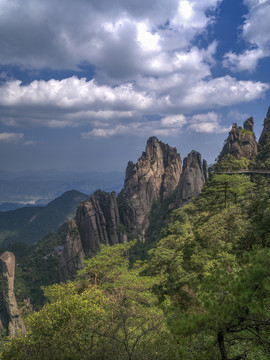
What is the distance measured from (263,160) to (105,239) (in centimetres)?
5225

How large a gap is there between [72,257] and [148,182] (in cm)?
4193

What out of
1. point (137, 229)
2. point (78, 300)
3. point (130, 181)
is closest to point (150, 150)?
point (130, 181)

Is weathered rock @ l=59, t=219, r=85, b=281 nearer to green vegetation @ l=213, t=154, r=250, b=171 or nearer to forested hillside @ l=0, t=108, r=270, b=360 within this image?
forested hillside @ l=0, t=108, r=270, b=360

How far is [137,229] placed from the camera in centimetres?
A: 8888

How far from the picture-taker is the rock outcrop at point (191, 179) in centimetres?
7588

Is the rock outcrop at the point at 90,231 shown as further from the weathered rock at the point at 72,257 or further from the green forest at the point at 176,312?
the green forest at the point at 176,312

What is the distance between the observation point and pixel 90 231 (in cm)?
7488

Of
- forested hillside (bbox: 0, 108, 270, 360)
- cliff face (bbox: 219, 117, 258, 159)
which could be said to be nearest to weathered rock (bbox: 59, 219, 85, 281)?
forested hillside (bbox: 0, 108, 270, 360)

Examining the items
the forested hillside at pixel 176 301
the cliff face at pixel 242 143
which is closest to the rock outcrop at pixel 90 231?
the forested hillside at pixel 176 301

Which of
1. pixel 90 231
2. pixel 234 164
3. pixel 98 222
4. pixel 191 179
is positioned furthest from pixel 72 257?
pixel 234 164

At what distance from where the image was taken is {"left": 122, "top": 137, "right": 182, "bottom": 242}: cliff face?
295 feet

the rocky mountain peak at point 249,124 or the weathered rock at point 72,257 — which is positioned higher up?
the rocky mountain peak at point 249,124

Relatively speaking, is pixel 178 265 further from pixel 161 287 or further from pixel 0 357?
pixel 0 357

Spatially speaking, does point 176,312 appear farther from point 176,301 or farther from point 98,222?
point 98,222
